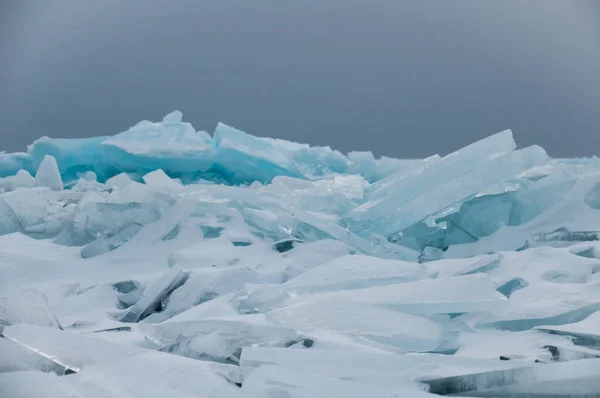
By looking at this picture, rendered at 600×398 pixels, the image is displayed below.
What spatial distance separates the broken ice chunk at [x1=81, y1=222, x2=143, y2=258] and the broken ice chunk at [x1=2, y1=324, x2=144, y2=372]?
1.25 metres

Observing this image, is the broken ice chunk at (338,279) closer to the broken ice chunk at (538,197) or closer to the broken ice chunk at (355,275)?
the broken ice chunk at (355,275)

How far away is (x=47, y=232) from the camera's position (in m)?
2.43

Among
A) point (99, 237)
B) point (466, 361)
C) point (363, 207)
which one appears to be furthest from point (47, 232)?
point (466, 361)

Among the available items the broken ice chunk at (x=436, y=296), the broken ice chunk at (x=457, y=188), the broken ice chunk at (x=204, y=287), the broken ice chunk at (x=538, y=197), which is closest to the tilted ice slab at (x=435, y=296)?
the broken ice chunk at (x=436, y=296)

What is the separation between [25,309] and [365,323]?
0.57 meters

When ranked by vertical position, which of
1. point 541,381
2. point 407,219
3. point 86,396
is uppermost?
point 407,219

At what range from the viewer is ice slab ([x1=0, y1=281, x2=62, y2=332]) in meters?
0.95

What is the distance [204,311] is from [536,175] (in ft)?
6.51

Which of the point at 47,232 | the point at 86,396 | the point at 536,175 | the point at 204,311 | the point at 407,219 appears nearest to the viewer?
the point at 86,396

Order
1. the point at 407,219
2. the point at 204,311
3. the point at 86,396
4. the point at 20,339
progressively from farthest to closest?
the point at 407,219 → the point at 204,311 → the point at 20,339 → the point at 86,396

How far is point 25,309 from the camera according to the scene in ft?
3.22

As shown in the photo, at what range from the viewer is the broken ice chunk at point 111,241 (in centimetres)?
210

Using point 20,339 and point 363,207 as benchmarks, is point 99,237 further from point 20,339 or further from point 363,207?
point 20,339

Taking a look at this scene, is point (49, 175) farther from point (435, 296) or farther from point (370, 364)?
point (370, 364)
